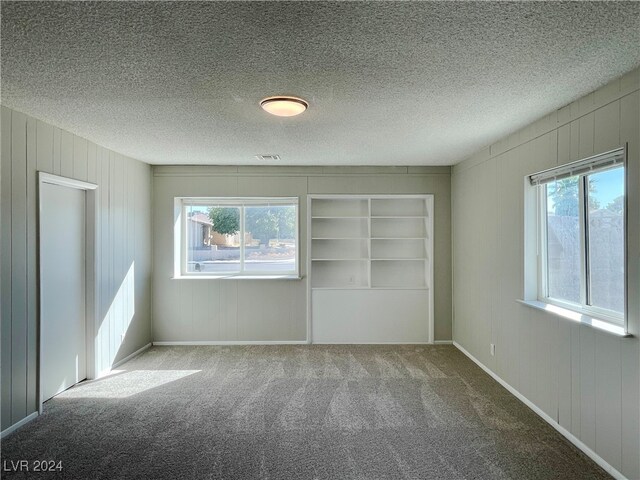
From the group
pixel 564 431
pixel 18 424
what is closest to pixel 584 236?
pixel 564 431

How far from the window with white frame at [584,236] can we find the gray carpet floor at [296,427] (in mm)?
1052

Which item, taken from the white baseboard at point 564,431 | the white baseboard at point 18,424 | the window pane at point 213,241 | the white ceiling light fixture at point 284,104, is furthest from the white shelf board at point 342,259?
the white baseboard at point 18,424

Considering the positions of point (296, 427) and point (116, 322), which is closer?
point (296, 427)

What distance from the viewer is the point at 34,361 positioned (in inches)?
116

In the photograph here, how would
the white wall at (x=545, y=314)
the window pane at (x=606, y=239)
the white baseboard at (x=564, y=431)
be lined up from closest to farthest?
the white wall at (x=545, y=314)
the white baseboard at (x=564, y=431)
the window pane at (x=606, y=239)

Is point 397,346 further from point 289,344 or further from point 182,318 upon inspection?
point 182,318

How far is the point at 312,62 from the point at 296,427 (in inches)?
103

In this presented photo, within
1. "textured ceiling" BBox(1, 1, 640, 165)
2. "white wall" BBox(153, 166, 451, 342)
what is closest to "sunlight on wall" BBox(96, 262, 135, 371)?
"white wall" BBox(153, 166, 451, 342)

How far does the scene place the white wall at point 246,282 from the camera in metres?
5.02

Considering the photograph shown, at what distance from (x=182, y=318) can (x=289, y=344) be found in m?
1.55

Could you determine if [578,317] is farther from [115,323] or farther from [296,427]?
[115,323]

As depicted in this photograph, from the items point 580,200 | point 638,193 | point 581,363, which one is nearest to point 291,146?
point 580,200

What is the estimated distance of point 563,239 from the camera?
2.93 m

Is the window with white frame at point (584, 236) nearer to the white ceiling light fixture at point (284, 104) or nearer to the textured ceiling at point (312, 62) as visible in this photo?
the textured ceiling at point (312, 62)
